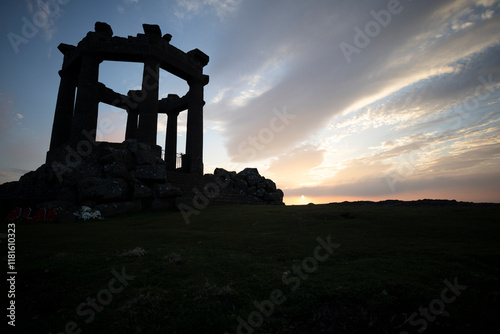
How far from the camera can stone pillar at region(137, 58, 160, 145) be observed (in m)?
24.9

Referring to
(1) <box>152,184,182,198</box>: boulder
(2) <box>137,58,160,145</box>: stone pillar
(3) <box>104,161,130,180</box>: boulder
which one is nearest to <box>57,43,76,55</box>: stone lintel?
(2) <box>137,58,160,145</box>: stone pillar

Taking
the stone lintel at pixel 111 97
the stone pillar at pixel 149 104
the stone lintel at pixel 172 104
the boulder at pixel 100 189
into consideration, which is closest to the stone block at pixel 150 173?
the boulder at pixel 100 189

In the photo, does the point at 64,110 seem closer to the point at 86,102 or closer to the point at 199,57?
the point at 86,102

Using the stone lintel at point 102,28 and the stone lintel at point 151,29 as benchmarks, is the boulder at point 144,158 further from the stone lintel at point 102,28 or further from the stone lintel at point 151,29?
the stone lintel at point 102,28

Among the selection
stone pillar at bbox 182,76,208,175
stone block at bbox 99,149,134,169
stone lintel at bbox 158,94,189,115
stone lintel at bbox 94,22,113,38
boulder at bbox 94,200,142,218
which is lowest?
boulder at bbox 94,200,142,218

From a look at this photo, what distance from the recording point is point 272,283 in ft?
14.8

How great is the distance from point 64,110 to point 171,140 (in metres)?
13.2

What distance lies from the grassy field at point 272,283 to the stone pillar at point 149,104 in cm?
1858

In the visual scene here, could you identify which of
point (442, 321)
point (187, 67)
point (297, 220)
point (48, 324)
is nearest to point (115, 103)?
point (187, 67)

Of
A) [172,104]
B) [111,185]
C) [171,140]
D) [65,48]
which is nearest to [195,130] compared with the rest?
[171,140]

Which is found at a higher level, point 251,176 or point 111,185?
point 251,176

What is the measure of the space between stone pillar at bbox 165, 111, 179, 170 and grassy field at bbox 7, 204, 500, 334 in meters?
28.7

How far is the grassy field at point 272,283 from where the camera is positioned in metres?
3.36

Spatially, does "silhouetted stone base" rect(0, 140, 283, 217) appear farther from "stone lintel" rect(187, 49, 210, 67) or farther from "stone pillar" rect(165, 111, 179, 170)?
"stone lintel" rect(187, 49, 210, 67)
